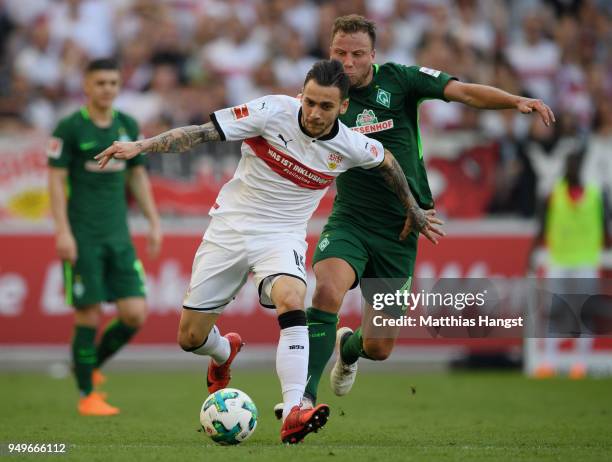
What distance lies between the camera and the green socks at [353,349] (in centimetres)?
854

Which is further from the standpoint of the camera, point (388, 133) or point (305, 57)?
point (305, 57)

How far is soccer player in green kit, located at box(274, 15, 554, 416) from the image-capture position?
7.60 meters

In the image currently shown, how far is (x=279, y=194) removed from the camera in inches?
286

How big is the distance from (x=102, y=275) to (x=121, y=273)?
0.17m

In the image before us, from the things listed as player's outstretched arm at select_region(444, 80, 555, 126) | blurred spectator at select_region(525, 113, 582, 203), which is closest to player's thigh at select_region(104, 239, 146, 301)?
player's outstretched arm at select_region(444, 80, 555, 126)

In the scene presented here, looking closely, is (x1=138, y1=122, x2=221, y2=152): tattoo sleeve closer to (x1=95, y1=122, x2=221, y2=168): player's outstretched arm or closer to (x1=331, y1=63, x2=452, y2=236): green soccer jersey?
(x1=95, y1=122, x2=221, y2=168): player's outstretched arm

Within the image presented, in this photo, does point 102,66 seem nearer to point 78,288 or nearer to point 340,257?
point 78,288

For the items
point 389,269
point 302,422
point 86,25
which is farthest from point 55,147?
point 86,25

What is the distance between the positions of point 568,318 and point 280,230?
5449 mm

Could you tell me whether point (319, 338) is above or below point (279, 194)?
below

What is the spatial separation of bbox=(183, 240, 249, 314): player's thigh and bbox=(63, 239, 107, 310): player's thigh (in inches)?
96.3

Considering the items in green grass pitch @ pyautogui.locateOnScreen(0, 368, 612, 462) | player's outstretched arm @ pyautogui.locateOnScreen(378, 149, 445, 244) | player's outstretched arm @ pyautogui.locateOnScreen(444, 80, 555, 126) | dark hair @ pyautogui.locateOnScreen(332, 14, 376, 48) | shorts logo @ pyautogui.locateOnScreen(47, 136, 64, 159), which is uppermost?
dark hair @ pyautogui.locateOnScreen(332, 14, 376, 48)

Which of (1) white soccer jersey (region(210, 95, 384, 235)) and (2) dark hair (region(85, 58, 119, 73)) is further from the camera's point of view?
(2) dark hair (region(85, 58, 119, 73))

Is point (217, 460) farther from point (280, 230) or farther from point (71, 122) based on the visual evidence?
point (71, 122)
